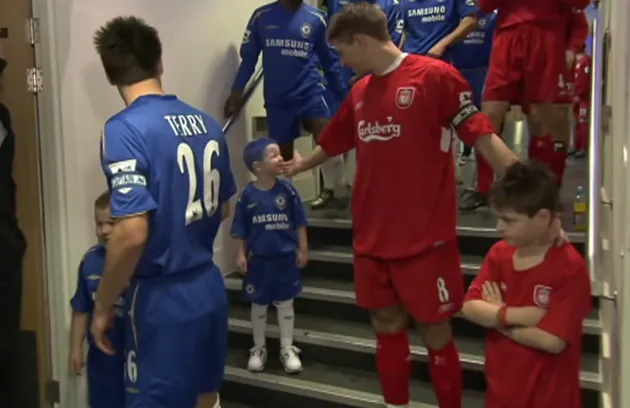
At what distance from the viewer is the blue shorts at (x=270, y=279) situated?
10.5 feet

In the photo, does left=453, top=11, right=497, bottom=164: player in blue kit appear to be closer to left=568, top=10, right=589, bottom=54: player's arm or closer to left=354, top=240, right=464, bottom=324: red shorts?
left=568, top=10, right=589, bottom=54: player's arm

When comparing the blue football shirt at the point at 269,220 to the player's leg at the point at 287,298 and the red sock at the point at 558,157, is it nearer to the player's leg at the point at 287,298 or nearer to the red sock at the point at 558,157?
the player's leg at the point at 287,298

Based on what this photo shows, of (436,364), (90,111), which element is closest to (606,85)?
(436,364)

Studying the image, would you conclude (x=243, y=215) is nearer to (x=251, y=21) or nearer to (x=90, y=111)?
(x=90, y=111)

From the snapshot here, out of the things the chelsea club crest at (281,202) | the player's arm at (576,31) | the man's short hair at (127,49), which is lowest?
the chelsea club crest at (281,202)

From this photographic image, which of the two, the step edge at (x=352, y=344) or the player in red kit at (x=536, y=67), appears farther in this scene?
the player in red kit at (x=536, y=67)

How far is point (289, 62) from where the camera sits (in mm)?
3936

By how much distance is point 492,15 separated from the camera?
13.6 feet

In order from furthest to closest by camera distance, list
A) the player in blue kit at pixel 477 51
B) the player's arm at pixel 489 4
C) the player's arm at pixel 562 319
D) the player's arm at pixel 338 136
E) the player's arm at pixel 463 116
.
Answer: the player in blue kit at pixel 477 51 < the player's arm at pixel 489 4 < the player's arm at pixel 338 136 < the player's arm at pixel 463 116 < the player's arm at pixel 562 319

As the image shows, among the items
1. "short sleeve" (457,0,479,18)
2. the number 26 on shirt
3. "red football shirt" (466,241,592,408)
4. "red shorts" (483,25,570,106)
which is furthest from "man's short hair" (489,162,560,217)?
"short sleeve" (457,0,479,18)

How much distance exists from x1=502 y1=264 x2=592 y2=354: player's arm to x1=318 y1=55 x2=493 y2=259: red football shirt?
1.84ft

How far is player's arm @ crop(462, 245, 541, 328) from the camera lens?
6.27 ft

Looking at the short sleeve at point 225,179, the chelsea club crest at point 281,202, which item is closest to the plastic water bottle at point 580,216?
the chelsea club crest at point 281,202

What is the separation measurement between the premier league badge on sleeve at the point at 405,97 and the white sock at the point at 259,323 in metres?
1.31
